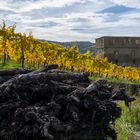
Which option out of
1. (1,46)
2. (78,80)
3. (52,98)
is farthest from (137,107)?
(1,46)

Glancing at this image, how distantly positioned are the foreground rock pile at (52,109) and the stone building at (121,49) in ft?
419

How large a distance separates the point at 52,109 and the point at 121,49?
441ft

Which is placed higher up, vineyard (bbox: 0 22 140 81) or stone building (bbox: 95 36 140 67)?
vineyard (bbox: 0 22 140 81)

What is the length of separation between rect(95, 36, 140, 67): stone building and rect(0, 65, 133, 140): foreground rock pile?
128 m

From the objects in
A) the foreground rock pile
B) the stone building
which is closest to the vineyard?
the foreground rock pile

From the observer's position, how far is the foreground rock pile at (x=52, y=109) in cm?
469

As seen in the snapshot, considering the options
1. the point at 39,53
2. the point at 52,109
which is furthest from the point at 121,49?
the point at 52,109

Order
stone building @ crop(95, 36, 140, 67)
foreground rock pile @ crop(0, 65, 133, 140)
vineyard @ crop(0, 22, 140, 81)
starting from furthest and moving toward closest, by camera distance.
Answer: stone building @ crop(95, 36, 140, 67) → vineyard @ crop(0, 22, 140, 81) → foreground rock pile @ crop(0, 65, 133, 140)

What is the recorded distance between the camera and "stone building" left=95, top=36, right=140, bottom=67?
13525cm

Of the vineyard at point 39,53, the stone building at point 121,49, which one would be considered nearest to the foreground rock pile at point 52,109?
the vineyard at point 39,53

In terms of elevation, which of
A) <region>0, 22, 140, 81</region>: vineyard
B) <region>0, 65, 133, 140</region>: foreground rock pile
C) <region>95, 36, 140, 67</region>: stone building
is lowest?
<region>95, 36, 140, 67</region>: stone building

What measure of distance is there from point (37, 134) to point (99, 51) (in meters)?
136

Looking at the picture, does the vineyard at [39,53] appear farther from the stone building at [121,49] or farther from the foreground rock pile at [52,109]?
the stone building at [121,49]

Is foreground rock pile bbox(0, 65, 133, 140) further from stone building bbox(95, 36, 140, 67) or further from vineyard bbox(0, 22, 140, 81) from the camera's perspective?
stone building bbox(95, 36, 140, 67)
